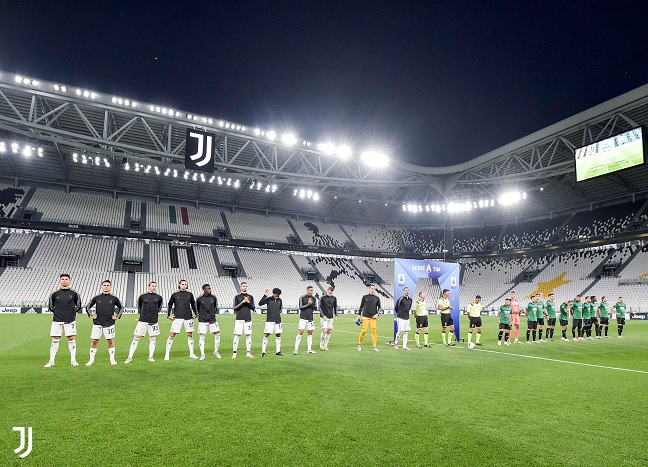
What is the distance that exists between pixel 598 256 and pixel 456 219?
1744cm

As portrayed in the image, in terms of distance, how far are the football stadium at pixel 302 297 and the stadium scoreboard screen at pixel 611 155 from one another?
0.37 feet

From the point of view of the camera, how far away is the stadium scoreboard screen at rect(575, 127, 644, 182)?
21.9 meters

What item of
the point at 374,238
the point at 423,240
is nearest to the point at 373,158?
the point at 374,238

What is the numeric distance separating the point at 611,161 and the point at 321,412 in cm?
2492

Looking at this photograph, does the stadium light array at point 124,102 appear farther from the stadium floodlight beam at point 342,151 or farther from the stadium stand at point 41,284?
the stadium stand at point 41,284

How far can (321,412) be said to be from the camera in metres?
5.94

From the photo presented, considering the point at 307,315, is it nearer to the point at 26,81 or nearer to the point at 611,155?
the point at 26,81

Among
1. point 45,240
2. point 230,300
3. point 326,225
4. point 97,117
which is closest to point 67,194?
point 45,240

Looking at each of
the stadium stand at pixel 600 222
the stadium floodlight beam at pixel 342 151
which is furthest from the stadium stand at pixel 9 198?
the stadium stand at pixel 600 222

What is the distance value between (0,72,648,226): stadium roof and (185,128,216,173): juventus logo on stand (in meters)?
3.01

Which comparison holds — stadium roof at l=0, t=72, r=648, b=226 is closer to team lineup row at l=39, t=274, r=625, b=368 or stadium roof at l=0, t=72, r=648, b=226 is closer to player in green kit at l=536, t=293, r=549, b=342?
player in green kit at l=536, t=293, r=549, b=342

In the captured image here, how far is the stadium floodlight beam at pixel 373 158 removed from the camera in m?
31.2

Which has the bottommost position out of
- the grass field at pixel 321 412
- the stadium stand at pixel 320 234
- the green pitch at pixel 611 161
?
the grass field at pixel 321 412

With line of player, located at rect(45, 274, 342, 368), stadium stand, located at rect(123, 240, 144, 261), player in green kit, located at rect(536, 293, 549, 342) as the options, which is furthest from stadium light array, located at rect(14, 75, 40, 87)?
player in green kit, located at rect(536, 293, 549, 342)
